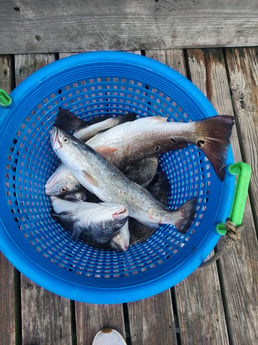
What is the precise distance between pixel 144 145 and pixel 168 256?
0.48 m

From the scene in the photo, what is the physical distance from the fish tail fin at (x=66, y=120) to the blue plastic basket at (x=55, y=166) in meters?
0.06

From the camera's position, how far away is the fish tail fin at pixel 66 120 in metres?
1.38

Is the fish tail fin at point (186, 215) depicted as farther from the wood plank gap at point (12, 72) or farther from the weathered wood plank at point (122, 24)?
the wood plank gap at point (12, 72)

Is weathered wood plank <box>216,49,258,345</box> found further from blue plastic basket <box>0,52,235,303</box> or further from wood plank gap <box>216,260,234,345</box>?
blue plastic basket <box>0,52,235,303</box>

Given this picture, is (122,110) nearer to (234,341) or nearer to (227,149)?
(227,149)

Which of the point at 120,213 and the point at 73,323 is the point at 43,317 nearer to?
the point at 73,323

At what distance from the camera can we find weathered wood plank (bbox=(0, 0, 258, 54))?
150 centimetres

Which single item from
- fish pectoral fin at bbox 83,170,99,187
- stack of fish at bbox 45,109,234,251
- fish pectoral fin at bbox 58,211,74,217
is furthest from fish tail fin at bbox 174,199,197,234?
fish pectoral fin at bbox 58,211,74,217

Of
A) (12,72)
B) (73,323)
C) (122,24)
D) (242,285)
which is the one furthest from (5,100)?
(242,285)

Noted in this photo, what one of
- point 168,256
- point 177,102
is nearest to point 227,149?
point 177,102

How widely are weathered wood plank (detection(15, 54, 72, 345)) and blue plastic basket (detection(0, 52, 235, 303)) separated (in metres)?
0.33

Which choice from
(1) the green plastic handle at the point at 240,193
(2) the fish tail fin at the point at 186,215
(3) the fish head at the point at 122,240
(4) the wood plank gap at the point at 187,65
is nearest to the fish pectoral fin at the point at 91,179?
(3) the fish head at the point at 122,240

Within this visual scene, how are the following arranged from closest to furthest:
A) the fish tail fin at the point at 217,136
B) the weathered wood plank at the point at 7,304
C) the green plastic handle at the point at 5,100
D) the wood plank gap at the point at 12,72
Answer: the green plastic handle at the point at 5,100 → the fish tail fin at the point at 217,136 → the weathered wood plank at the point at 7,304 → the wood plank gap at the point at 12,72

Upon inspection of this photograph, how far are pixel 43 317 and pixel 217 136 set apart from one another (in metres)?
1.16
